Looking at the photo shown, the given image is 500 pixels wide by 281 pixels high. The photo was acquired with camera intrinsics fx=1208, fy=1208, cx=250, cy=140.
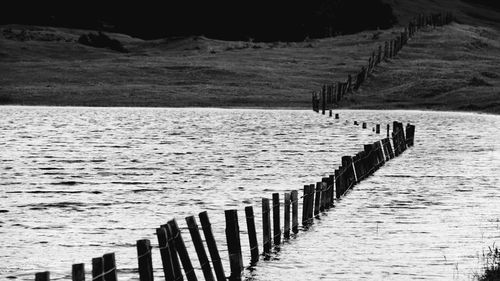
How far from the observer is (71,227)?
29891mm

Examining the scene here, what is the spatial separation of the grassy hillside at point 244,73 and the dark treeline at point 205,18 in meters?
26.1

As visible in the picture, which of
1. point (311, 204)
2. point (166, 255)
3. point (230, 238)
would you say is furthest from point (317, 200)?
point (166, 255)

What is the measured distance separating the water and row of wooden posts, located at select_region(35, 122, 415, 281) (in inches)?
16.5

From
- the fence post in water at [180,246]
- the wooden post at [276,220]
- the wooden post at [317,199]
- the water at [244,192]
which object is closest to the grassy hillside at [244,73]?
the water at [244,192]

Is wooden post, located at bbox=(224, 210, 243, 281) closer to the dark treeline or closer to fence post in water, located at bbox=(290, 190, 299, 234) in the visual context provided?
fence post in water, located at bbox=(290, 190, 299, 234)

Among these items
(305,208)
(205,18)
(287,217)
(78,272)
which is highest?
(205,18)

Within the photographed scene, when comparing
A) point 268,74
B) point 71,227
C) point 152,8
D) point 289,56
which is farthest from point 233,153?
point 152,8

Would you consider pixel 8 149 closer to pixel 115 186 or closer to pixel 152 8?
pixel 115 186

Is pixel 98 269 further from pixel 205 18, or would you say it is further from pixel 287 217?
pixel 205 18

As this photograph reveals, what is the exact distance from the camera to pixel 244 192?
38.1 metres

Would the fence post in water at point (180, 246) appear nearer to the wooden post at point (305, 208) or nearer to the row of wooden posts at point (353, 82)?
the wooden post at point (305, 208)

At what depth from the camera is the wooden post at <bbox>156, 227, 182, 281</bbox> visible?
1884 centimetres

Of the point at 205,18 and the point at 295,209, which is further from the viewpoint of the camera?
the point at 205,18

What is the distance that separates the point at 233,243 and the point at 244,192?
1552 centimetres
